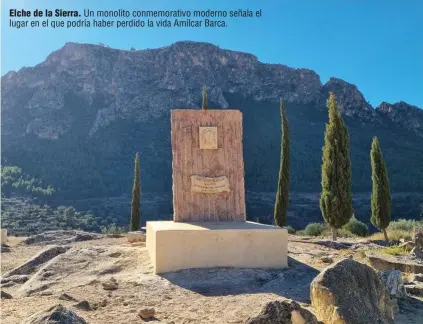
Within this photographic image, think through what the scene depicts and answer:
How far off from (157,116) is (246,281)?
1897 inches

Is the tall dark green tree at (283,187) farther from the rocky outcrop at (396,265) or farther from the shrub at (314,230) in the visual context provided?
the rocky outcrop at (396,265)

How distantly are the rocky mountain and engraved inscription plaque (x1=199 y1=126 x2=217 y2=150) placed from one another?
3278 cm

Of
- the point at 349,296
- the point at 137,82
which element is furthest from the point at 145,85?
the point at 349,296

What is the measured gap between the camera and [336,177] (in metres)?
15.5

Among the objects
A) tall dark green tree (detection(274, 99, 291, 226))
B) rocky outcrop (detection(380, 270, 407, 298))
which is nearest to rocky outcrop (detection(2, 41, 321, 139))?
tall dark green tree (detection(274, 99, 291, 226))

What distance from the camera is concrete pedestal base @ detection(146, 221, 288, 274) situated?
291 inches

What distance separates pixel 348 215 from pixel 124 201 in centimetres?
2891

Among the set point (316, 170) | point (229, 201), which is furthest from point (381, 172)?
point (316, 170)

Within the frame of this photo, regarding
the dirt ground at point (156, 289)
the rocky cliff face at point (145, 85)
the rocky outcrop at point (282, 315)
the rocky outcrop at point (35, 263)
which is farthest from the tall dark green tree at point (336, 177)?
the rocky cliff face at point (145, 85)

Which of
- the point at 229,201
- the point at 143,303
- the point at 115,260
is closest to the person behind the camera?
the point at 143,303

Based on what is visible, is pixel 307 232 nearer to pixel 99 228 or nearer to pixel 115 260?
pixel 115 260

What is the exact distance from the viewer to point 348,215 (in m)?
15.2

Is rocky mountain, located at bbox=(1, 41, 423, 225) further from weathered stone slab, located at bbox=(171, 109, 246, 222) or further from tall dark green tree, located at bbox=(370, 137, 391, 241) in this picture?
weathered stone slab, located at bbox=(171, 109, 246, 222)

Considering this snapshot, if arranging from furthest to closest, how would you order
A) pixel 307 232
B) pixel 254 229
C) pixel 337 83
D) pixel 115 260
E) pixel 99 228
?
pixel 337 83, pixel 99 228, pixel 307 232, pixel 115 260, pixel 254 229
